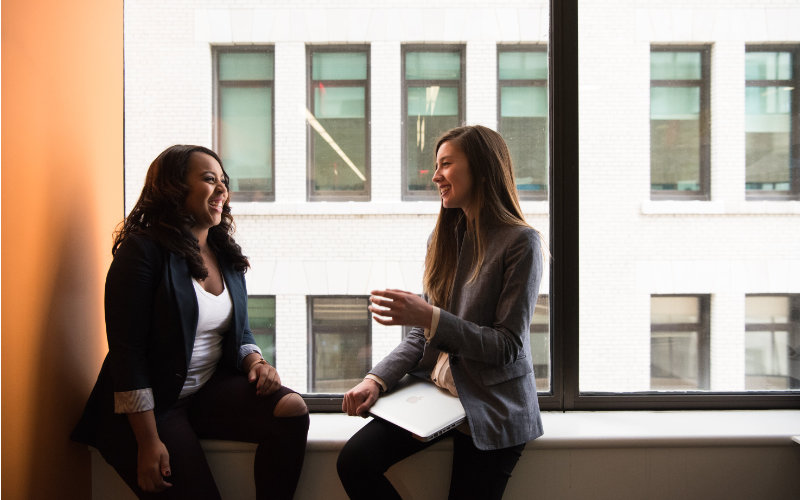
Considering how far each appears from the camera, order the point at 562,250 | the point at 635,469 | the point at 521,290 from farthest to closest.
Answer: the point at 562,250
the point at 635,469
the point at 521,290

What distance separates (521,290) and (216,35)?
72.6 inches

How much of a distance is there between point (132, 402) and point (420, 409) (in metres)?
0.82

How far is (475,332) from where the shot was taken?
4.44ft

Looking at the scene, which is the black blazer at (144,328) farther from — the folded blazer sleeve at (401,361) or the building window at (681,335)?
the building window at (681,335)

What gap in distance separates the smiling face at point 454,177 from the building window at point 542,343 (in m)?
0.77

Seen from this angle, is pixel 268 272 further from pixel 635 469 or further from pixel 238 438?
pixel 635 469

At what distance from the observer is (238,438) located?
1584 mm

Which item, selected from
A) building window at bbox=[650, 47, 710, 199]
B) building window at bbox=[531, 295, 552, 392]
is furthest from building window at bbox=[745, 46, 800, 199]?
building window at bbox=[531, 295, 552, 392]

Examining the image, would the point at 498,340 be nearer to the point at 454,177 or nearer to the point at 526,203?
the point at 454,177

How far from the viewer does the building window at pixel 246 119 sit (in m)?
2.23

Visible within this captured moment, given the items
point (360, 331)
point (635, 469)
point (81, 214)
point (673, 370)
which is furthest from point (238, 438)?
point (673, 370)

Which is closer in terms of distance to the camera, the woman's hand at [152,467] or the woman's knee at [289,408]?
the woman's hand at [152,467]

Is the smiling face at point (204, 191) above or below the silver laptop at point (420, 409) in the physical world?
above

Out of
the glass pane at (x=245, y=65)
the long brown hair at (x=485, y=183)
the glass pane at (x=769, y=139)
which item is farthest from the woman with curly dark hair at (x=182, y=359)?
the glass pane at (x=769, y=139)
